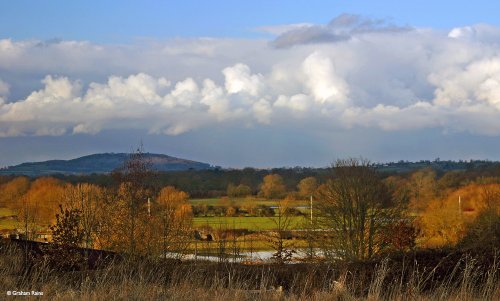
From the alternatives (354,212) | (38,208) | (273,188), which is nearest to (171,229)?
(354,212)

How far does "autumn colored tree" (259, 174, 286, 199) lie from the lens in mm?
91275

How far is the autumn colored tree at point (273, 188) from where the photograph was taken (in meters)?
91.3

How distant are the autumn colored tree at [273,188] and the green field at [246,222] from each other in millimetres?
14757

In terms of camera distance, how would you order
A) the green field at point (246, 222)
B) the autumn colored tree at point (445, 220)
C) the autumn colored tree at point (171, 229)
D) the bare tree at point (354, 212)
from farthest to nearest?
the autumn colored tree at point (445, 220), the green field at point (246, 222), the bare tree at point (354, 212), the autumn colored tree at point (171, 229)

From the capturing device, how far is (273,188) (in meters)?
96.4

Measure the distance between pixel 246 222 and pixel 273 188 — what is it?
2640 centimetres

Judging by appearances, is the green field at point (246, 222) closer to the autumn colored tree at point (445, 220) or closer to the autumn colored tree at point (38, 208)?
the autumn colored tree at point (38, 208)

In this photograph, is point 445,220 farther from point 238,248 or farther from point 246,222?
point 238,248

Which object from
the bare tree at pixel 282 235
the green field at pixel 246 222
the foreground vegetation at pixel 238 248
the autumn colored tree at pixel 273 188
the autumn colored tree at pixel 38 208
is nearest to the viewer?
the foreground vegetation at pixel 238 248

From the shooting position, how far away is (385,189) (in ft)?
117

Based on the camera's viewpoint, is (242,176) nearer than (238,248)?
No

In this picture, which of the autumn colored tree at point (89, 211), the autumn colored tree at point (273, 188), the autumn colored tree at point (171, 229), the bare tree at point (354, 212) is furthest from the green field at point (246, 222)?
the autumn colored tree at point (273, 188)

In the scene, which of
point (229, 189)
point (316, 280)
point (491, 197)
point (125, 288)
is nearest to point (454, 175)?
point (229, 189)

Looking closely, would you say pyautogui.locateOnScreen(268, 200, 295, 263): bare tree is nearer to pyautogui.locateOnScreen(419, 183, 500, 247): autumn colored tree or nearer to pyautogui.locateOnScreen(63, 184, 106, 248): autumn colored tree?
pyautogui.locateOnScreen(63, 184, 106, 248): autumn colored tree
